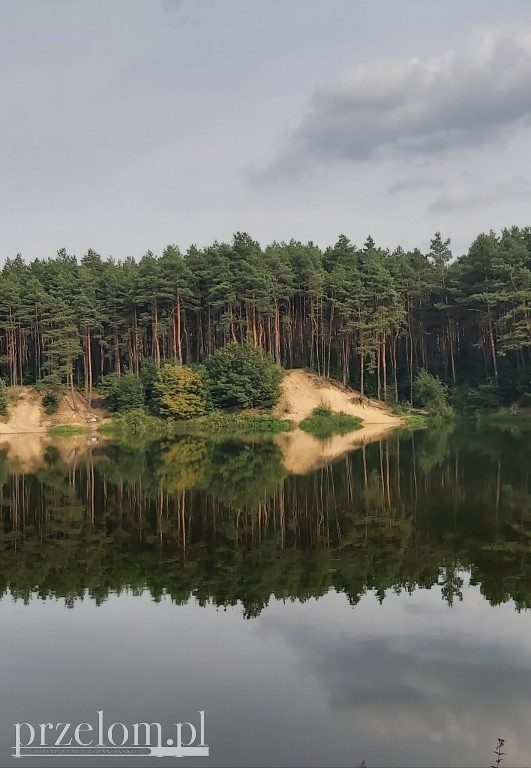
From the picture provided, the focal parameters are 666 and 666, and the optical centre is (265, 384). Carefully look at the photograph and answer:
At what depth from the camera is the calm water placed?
845 cm

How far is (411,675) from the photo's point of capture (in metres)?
9.76

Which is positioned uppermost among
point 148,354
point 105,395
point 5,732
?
point 148,354

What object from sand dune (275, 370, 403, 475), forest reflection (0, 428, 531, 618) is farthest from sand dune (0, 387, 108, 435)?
forest reflection (0, 428, 531, 618)

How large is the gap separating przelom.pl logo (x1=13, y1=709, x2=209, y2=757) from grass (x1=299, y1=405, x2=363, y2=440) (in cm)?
5078

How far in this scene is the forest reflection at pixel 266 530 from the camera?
14562mm

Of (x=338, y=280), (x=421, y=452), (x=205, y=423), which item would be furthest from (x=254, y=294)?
(x=421, y=452)

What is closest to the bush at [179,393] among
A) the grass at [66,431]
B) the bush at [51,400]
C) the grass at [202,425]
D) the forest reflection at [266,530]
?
the grass at [202,425]

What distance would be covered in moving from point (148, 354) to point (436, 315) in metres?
36.3

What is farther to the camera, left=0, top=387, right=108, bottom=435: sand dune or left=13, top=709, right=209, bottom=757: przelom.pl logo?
left=0, top=387, right=108, bottom=435: sand dune

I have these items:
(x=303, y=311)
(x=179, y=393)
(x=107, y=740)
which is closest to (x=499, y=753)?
(x=107, y=740)

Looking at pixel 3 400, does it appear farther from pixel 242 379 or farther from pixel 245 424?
pixel 245 424

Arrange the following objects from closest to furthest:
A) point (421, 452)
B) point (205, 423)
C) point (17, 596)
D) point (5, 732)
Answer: point (5, 732), point (17, 596), point (421, 452), point (205, 423)

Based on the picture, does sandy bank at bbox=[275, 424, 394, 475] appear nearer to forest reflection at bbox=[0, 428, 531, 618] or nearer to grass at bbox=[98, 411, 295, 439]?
forest reflection at bbox=[0, 428, 531, 618]

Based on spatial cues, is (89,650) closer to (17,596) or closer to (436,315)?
(17,596)
